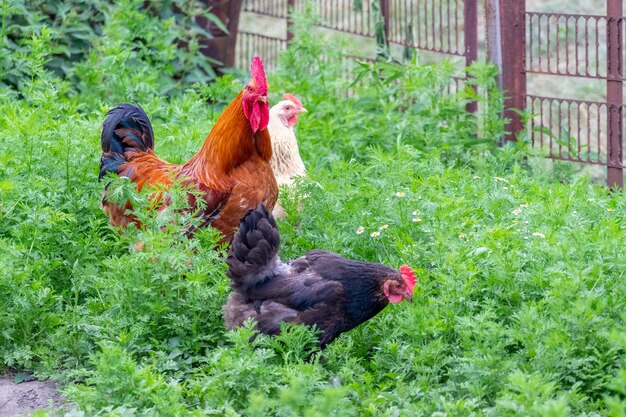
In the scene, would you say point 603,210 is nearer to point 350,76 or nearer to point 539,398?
point 539,398

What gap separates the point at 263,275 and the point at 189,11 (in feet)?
20.6

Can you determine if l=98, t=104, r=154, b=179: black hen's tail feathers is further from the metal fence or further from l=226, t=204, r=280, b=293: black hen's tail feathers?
the metal fence

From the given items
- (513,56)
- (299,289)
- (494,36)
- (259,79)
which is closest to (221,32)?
(494,36)

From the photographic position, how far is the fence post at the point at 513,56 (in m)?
8.68

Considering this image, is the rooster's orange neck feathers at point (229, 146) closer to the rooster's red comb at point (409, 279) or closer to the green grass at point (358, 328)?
the green grass at point (358, 328)

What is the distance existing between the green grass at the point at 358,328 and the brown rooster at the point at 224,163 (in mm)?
257

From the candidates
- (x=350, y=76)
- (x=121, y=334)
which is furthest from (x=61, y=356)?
(x=350, y=76)

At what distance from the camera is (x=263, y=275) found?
17.9 feet

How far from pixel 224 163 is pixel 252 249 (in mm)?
1158

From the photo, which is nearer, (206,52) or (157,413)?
(157,413)

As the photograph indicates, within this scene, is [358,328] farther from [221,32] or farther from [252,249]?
[221,32]

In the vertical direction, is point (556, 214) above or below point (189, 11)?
below

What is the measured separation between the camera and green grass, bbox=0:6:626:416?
4664 mm

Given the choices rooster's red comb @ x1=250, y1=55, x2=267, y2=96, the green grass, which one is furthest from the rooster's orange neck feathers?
the green grass
